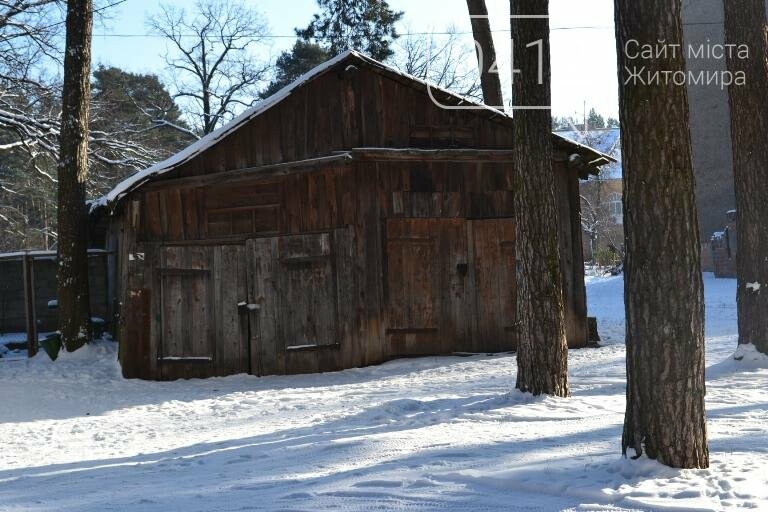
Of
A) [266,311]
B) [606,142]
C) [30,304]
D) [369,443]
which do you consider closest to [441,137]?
[266,311]

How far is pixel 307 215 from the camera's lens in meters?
12.3

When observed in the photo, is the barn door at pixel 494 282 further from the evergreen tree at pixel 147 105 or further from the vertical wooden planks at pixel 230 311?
the evergreen tree at pixel 147 105

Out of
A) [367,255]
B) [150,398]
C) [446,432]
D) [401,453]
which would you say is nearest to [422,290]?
[367,255]

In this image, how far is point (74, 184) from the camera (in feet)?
47.0

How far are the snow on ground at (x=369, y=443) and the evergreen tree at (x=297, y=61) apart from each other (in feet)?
66.7

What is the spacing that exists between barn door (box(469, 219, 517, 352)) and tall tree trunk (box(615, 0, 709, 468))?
310 inches

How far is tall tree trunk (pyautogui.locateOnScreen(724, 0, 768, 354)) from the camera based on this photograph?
1026cm

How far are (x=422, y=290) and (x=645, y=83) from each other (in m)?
7.94

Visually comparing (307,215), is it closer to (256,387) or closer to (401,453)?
(256,387)

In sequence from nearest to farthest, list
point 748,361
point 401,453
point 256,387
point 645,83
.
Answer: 1. point 645,83
2. point 401,453
3. point 748,361
4. point 256,387

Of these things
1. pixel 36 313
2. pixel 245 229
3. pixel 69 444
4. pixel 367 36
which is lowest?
pixel 69 444

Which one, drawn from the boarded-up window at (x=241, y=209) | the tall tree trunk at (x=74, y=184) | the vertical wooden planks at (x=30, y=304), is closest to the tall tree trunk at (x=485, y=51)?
the boarded-up window at (x=241, y=209)

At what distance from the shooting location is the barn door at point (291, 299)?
12203 millimetres

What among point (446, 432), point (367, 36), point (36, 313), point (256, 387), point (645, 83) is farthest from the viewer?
point (367, 36)
